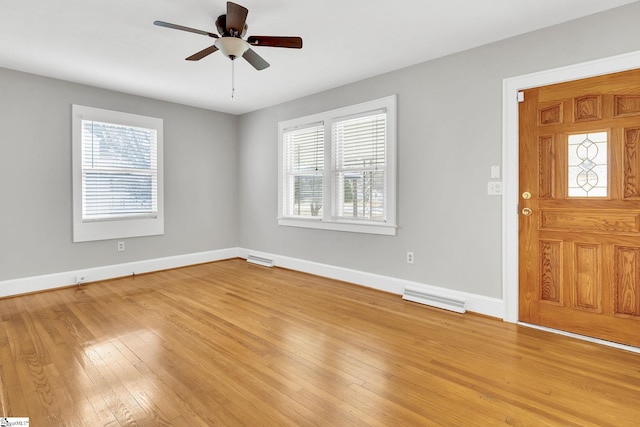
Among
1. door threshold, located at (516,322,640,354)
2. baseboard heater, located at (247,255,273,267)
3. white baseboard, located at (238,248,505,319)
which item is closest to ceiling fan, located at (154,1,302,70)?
white baseboard, located at (238,248,505,319)

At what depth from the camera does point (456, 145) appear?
3.38 meters

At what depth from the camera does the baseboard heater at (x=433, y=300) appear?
331 cm

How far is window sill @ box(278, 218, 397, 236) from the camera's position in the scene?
396cm

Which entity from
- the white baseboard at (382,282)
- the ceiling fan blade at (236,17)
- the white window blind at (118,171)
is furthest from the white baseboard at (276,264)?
the ceiling fan blade at (236,17)

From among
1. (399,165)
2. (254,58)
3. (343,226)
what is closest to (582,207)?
(399,165)

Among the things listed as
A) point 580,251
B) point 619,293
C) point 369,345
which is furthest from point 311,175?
point 619,293

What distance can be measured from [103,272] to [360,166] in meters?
3.76

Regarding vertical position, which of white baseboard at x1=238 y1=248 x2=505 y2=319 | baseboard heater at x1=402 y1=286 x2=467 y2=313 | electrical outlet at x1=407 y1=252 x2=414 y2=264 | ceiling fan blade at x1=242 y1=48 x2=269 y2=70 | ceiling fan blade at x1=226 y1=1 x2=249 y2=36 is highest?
ceiling fan blade at x1=226 y1=1 x2=249 y2=36

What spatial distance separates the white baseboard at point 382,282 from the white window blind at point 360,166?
0.73 m

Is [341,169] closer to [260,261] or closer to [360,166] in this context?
[360,166]

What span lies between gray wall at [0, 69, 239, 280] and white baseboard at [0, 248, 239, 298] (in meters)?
0.08

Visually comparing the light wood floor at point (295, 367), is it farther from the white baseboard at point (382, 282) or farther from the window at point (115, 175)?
the window at point (115, 175)

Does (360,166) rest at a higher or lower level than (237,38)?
lower

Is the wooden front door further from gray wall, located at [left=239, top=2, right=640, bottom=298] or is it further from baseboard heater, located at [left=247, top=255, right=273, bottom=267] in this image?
baseboard heater, located at [left=247, top=255, right=273, bottom=267]
